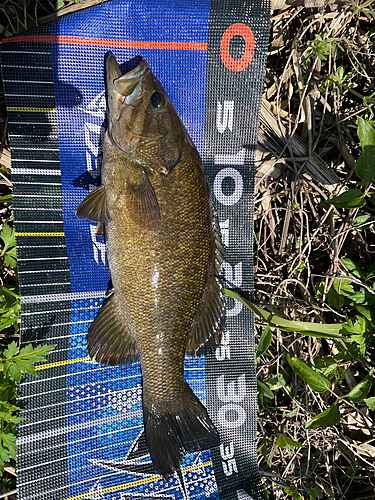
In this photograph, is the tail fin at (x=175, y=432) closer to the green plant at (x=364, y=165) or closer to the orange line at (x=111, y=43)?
the green plant at (x=364, y=165)

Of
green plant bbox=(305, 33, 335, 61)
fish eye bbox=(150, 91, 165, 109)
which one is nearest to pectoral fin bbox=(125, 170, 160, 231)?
fish eye bbox=(150, 91, 165, 109)

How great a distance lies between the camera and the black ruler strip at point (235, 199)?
8.87ft

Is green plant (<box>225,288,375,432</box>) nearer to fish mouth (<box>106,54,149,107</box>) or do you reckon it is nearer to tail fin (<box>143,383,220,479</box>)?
Answer: tail fin (<box>143,383,220,479</box>)

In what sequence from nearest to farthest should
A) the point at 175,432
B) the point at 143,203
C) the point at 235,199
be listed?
the point at 143,203 → the point at 175,432 → the point at 235,199

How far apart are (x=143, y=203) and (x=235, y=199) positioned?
951 mm

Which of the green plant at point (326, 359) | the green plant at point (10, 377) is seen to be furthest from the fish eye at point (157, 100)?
the green plant at point (10, 377)

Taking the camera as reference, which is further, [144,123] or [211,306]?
[211,306]

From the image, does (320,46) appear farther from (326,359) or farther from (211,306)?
(326,359)

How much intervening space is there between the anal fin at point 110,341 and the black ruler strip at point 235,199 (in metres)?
0.70

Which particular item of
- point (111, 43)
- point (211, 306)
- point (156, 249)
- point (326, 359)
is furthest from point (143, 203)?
point (326, 359)

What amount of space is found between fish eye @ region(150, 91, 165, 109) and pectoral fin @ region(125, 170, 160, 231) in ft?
1.45

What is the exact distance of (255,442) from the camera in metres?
2.88

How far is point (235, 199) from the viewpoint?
2.88m

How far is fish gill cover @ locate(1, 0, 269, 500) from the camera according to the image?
2537mm
